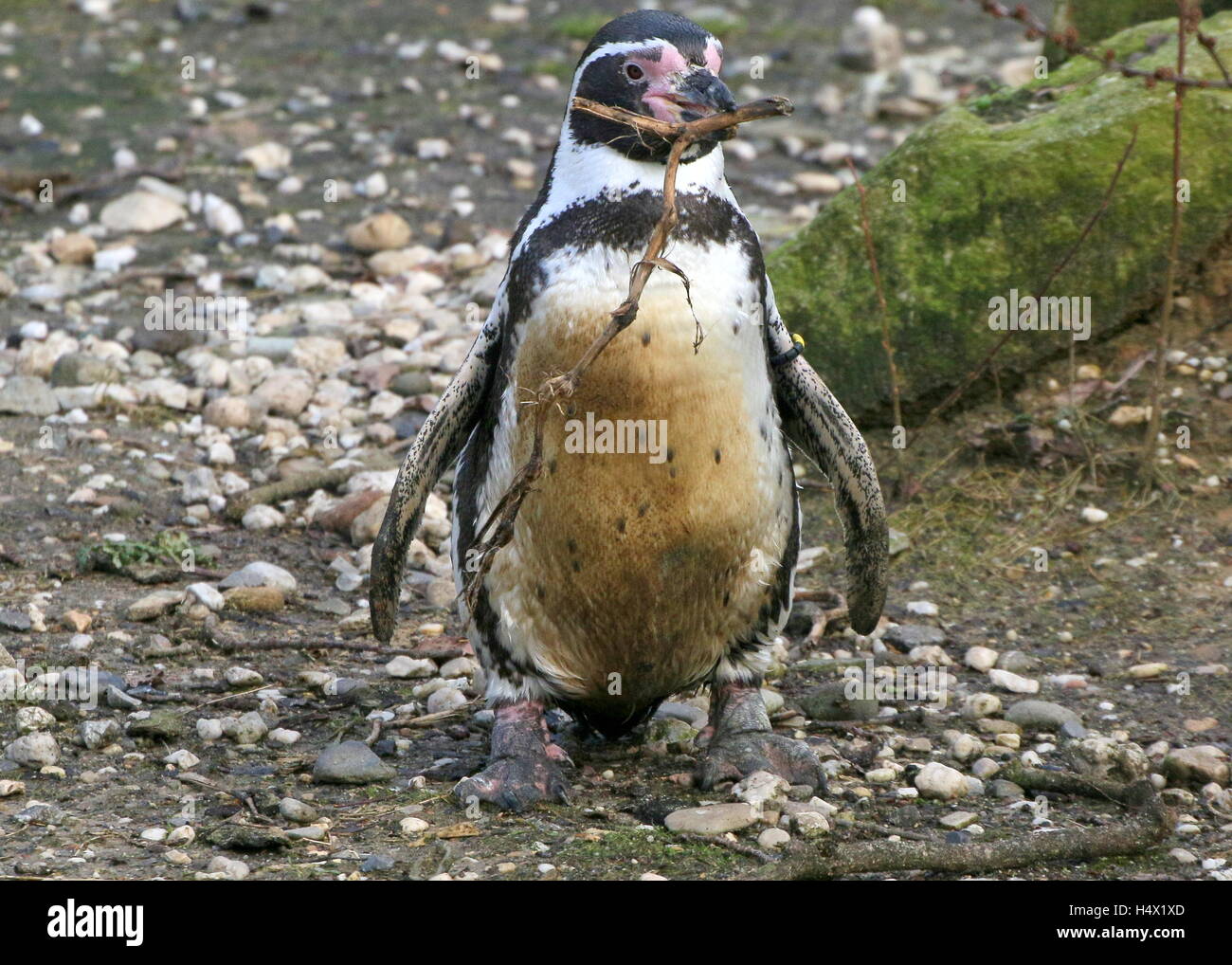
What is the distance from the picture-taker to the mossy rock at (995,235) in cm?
609

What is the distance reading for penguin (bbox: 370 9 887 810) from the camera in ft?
13.3

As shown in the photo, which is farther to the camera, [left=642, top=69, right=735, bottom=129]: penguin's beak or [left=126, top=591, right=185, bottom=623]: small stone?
[left=126, top=591, right=185, bottom=623]: small stone

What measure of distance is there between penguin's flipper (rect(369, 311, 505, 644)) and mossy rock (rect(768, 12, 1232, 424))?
2066 millimetres

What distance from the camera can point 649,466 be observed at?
4.14 m

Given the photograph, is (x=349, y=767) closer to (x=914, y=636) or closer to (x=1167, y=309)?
(x=914, y=636)

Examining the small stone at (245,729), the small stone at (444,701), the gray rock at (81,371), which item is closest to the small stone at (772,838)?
the small stone at (444,701)

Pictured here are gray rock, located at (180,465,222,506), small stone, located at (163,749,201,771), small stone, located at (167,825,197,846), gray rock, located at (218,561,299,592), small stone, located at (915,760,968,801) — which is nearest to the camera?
small stone, located at (167,825,197,846)

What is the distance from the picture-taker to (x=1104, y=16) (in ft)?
25.1

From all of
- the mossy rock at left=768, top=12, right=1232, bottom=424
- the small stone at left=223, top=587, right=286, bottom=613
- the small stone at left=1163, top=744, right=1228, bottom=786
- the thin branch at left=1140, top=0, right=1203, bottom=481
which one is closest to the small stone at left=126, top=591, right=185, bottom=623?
the small stone at left=223, top=587, right=286, bottom=613

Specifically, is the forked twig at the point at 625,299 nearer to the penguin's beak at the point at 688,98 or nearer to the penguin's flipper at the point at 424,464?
the penguin's beak at the point at 688,98

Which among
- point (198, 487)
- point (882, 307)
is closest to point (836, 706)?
point (882, 307)

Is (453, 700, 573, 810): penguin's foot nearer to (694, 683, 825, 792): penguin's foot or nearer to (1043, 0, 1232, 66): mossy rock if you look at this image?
(694, 683, 825, 792): penguin's foot

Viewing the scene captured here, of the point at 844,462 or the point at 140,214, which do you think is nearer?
the point at 844,462

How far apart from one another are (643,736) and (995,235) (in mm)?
2571
